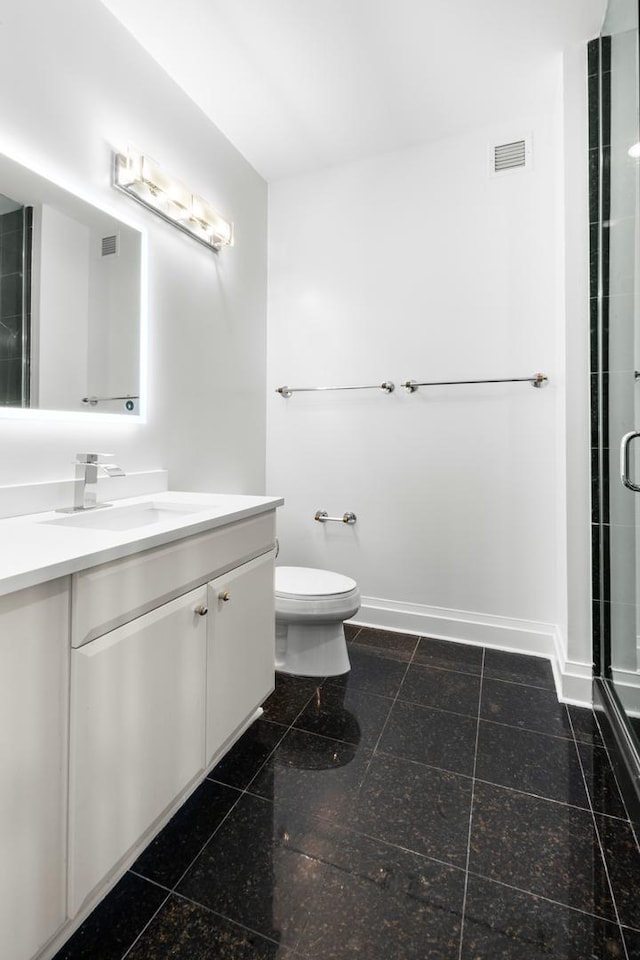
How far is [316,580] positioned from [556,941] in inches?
51.3

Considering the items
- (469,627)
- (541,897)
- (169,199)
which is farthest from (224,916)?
(169,199)

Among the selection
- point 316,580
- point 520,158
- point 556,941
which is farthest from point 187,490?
point 520,158

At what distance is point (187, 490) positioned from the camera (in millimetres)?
2021

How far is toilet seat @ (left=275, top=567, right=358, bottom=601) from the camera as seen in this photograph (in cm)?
189

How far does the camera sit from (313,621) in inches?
74.1

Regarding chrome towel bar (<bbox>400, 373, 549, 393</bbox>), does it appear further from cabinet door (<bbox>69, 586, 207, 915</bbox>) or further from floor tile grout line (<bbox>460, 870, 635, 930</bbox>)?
floor tile grout line (<bbox>460, 870, 635, 930</bbox>)

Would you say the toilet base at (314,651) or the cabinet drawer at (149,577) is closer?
the cabinet drawer at (149,577)

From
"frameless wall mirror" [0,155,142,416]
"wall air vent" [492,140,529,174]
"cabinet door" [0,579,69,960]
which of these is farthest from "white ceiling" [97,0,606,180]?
"cabinet door" [0,579,69,960]

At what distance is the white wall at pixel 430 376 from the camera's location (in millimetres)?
2145

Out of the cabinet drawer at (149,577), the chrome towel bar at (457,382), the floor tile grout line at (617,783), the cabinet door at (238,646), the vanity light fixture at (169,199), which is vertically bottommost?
the floor tile grout line at (617,783)

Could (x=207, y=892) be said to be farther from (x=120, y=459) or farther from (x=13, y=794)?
(x=120, y=459)

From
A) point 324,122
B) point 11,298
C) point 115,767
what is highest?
point 324,122

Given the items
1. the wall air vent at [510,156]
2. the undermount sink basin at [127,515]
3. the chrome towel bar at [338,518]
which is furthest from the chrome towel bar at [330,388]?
the undermount sink basin at [127,515]

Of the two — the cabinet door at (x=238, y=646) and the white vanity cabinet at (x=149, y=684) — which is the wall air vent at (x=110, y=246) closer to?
the white vanity cabinet at (x=149, y=684)
